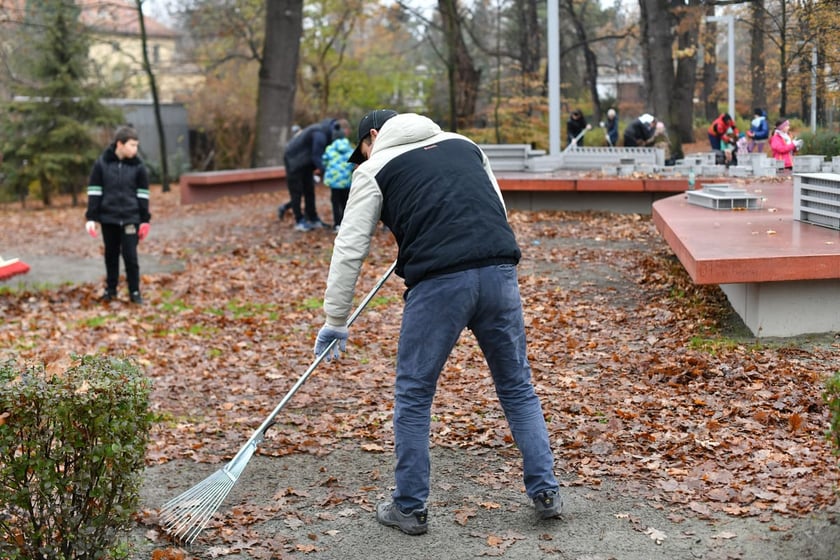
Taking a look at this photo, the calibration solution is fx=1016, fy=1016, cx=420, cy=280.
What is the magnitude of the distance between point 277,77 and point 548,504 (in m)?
20.2

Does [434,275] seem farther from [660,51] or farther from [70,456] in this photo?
[660,51]

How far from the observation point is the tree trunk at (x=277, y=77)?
75.9 ft

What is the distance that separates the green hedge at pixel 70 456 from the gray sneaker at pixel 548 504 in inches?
71.4

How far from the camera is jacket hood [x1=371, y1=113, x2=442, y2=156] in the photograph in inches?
181

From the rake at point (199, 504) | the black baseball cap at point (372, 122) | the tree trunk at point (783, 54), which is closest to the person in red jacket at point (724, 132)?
the tree trunk at point (783, 54)

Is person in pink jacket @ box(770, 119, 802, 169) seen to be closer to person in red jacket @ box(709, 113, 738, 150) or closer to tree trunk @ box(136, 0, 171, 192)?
person in red jacket @ box(709, 113, 738, 150)

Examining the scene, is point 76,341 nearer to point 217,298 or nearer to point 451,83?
point 217,298

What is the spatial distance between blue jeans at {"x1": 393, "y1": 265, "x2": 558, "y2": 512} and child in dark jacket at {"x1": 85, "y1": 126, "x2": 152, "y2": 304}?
7.08 meters

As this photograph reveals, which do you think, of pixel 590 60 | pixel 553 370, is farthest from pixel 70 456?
pixel 590 60

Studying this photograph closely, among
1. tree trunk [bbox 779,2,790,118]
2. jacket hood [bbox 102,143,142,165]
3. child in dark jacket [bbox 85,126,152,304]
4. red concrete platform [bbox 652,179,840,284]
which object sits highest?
tree trunk [bbox 779,2,790,118]

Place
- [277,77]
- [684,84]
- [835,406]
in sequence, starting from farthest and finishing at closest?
[684,84], [277,77], [835,406]

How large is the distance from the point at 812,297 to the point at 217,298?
690 centimetres

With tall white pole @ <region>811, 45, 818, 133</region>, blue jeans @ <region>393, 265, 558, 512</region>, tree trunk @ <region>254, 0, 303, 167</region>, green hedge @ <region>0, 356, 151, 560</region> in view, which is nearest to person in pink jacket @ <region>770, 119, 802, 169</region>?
tall white pole @ <region>811, 45, 818, 133</region>

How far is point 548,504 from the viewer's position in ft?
15.4
